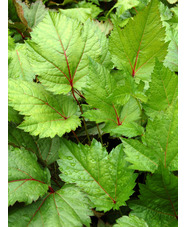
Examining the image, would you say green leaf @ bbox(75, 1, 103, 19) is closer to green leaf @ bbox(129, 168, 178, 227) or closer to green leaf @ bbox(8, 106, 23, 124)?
green leaf @ bbox(8, 106, 23, 124)

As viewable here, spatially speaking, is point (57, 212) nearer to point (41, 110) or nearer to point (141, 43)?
point (41, 110)

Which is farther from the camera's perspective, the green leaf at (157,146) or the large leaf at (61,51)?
the large leaf at (61,51)

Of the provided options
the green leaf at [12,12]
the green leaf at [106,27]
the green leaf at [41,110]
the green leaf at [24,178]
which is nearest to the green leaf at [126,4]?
the green leaf at [106,27]

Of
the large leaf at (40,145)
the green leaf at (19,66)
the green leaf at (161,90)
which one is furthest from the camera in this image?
the green leaf at (19,66)

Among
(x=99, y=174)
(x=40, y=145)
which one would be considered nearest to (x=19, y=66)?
(x=40, y=145)

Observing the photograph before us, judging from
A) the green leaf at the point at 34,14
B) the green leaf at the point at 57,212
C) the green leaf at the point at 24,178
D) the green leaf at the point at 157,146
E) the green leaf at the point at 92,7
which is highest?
the green leaf at the point at 92,7

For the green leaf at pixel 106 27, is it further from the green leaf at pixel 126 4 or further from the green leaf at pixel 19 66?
the green leaf at pixel 19 66
